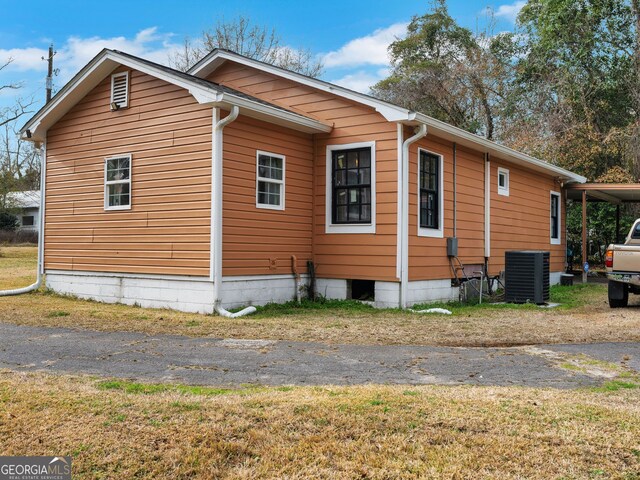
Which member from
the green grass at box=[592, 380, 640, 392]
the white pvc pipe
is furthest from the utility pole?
the green grass at box=[592, 380, 640, 392]

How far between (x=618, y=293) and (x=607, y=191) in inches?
327

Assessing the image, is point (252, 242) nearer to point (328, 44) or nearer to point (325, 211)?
point (325, 211)

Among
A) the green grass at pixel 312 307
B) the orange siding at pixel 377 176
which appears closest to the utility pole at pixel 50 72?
the orange siding at pixel 377 176

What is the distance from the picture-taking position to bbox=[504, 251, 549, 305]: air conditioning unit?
11.8 metres

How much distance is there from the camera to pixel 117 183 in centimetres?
1128

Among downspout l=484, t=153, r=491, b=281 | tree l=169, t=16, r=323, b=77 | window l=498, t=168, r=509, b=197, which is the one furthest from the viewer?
tree l=169, t=16, r=323, b=77

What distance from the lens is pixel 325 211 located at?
37.2 feet

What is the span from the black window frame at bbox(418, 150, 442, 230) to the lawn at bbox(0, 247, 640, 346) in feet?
5.58

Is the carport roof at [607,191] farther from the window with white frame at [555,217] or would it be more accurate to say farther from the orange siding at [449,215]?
the orange siding at [449,215]

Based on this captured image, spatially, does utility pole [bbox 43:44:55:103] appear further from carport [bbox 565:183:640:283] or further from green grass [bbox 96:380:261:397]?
green grass [bbox 96:380:261:397]

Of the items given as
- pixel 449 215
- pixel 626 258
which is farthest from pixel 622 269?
pixel 449 215

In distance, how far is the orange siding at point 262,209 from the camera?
Answer: 983 centimetres

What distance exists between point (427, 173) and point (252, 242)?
3694 mm

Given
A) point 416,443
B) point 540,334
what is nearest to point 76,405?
point 416,443
